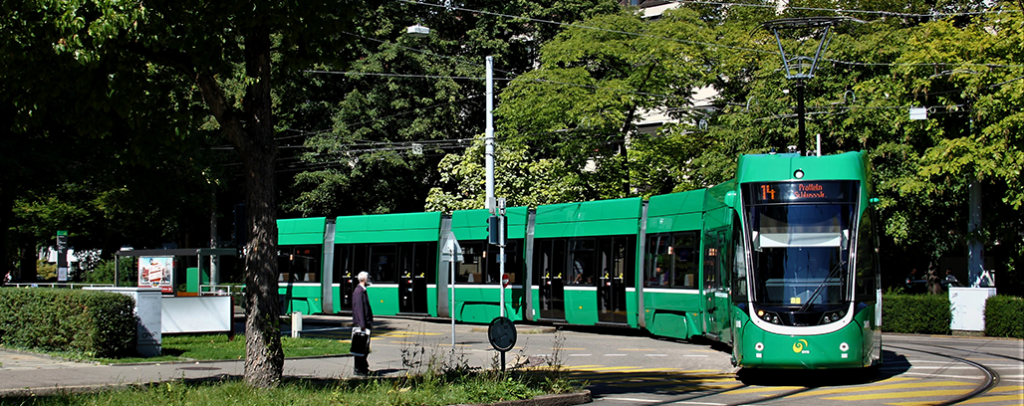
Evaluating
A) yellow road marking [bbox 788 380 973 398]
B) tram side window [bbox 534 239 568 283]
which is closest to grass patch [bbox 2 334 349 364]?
tram side window [bbox 534 239 568 283]

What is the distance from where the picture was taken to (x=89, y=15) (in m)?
10.8

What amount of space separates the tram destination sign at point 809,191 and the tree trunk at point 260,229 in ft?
22.7

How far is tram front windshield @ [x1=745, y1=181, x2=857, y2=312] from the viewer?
1377cm

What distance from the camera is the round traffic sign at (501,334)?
12891 millimetres

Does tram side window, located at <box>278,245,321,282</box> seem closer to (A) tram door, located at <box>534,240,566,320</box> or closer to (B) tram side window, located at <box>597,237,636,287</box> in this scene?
(A) tram door, located at <box>534,240,566,320</box>

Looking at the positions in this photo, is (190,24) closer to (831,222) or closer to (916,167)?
(831,222)

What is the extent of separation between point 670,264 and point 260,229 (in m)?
11.7

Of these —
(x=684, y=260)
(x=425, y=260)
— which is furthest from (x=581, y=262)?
(x=425, y=260)

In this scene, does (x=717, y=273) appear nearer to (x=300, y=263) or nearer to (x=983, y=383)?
(x=983, y=383)

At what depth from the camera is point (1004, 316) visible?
25234mm

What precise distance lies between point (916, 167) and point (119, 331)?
70.2 feet

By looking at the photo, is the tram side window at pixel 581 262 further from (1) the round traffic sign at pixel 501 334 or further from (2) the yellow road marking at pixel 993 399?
(2) the yellow road marking at pixel 993 399

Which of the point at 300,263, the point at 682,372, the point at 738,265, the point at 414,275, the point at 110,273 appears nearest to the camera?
the point at 738,265

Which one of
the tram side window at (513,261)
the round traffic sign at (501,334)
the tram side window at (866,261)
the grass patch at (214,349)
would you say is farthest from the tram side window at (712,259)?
the tram side window at (513,261)
